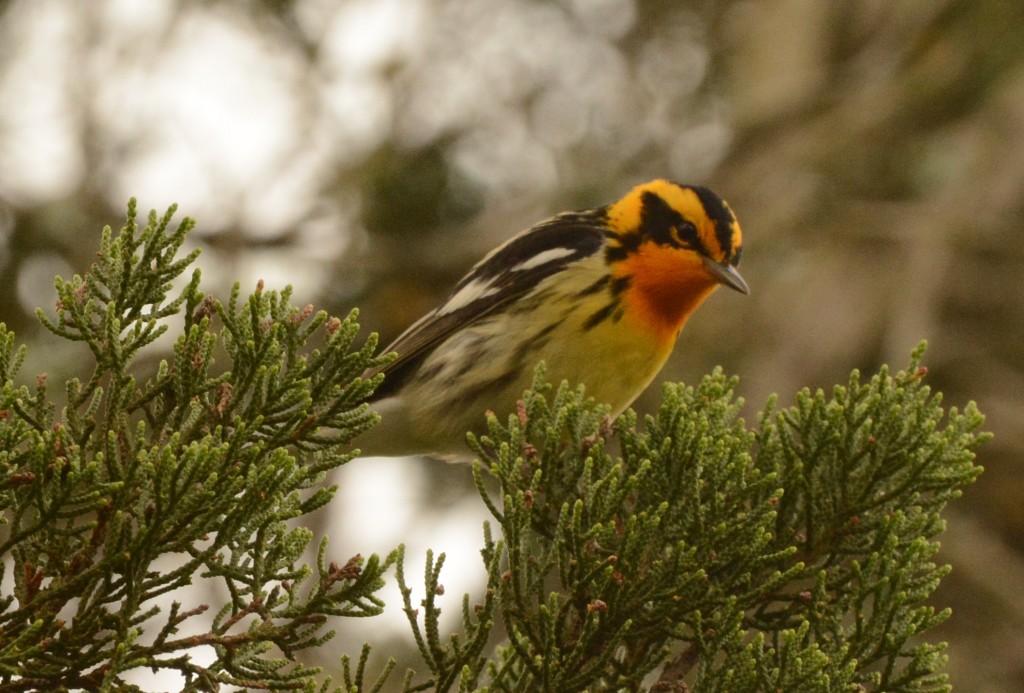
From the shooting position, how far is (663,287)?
12.5ft

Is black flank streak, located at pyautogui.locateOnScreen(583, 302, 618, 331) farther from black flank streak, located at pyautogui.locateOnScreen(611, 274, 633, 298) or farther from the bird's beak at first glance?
the bird's beak

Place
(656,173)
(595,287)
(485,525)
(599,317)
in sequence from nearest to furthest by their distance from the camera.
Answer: (485,525) < (599,317) < (595,287) < (656,173)

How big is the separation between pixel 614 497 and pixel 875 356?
5.88 metres

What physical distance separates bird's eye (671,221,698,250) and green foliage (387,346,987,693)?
1236 mm

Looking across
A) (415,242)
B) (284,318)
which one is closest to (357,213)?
(415,242)

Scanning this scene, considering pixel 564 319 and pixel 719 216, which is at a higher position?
pixel 719 216

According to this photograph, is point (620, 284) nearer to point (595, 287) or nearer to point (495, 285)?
point (595, 287)

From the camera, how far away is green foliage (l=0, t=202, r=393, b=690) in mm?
1980

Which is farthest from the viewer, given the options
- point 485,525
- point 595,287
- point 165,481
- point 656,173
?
point 656,173

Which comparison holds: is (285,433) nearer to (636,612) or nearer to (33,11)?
(636,612)

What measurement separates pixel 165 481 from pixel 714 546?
1.13 metres

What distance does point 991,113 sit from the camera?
26.8 ft

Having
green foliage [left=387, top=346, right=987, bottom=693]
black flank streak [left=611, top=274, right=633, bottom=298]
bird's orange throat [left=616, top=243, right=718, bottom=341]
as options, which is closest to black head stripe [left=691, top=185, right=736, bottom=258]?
bird's orange throat [left=616, top=243, right=718, bottom=341]

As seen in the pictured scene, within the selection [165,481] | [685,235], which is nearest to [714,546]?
[165,481]
